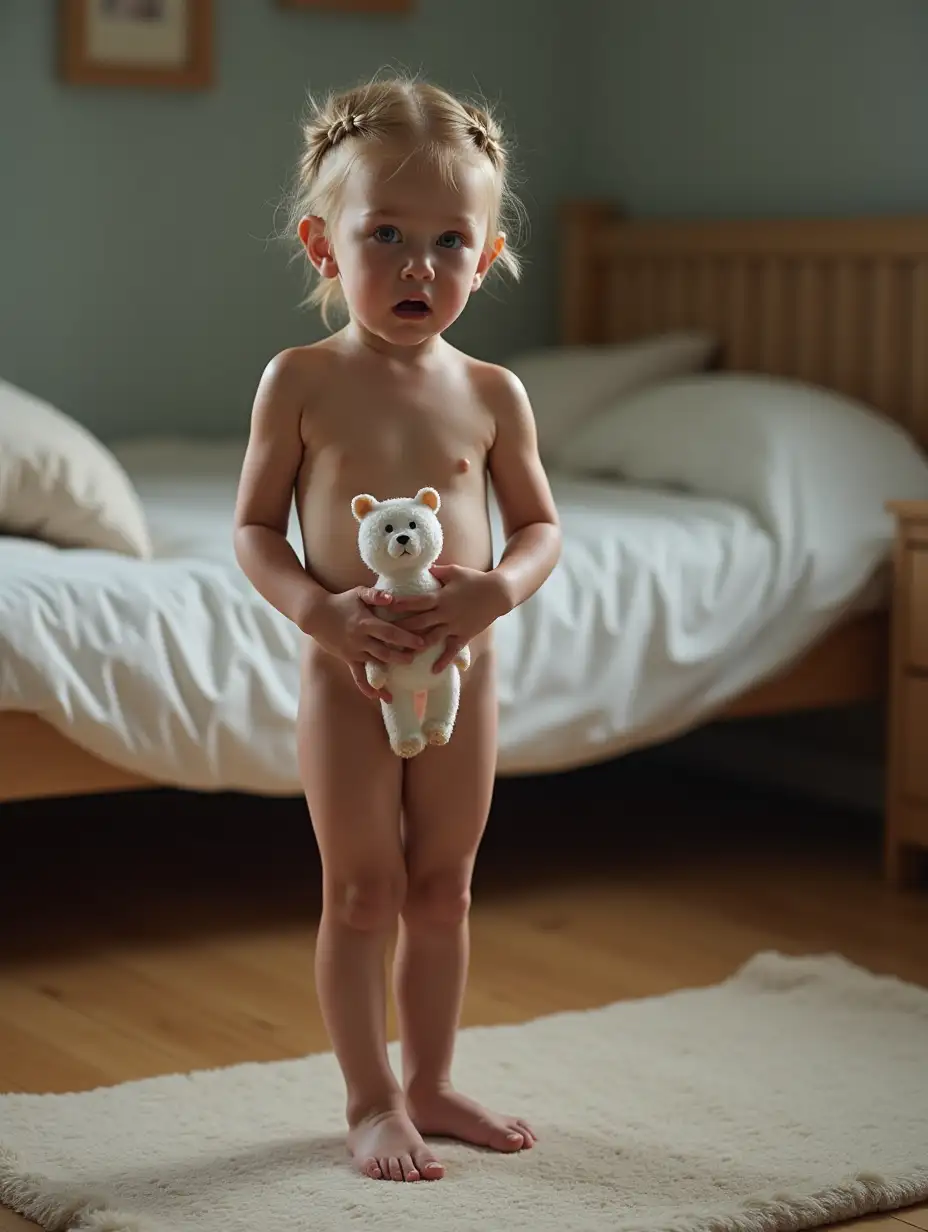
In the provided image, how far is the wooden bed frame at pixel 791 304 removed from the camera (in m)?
3.04

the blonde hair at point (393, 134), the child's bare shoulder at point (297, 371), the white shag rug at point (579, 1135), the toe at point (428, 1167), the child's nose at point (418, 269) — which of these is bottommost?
the white shag rug at point (579, 1135)

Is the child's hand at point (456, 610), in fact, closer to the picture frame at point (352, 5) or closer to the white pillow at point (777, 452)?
the white pillow at point (777, 452)

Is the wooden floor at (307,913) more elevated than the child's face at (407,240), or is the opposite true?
the child's face at (407,240)

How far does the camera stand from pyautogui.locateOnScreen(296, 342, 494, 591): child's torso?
1716mm

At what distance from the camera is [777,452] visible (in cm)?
301

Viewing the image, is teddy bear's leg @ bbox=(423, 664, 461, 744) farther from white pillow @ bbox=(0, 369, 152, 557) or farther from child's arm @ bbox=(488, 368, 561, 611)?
white pillow @ bbox=(0, 369, 152, 557)

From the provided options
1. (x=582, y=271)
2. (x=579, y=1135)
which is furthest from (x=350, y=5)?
(x=579, y=1135)

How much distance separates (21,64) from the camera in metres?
3.47

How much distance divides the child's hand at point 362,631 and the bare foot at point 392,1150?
1.33ft

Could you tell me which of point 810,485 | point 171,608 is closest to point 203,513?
point 171,608

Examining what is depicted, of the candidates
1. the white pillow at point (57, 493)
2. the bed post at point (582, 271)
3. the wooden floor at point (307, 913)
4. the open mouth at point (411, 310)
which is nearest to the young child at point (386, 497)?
the open mouth at point (411, 310)

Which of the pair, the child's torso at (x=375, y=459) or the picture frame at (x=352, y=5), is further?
the picture frame at (x=352, y=5)

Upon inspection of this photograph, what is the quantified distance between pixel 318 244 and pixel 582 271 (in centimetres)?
228

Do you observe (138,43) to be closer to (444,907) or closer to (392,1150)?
(444,907)
